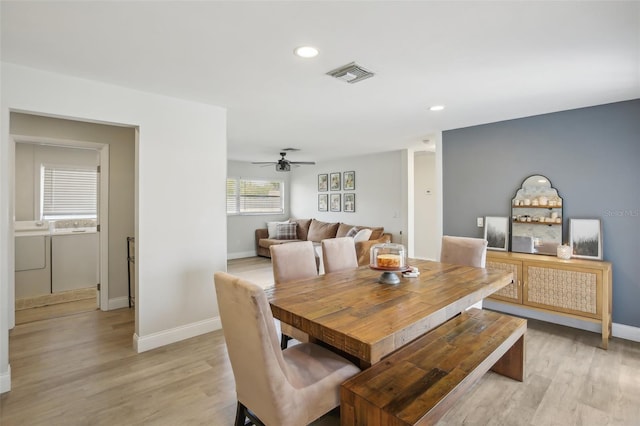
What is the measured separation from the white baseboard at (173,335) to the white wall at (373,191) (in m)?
4.08

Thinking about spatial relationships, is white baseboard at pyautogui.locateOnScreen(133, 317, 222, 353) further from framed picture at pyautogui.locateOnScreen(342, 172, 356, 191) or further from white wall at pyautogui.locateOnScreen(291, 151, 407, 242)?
framed picture at pyautogui.locateOnScreen(342, 172, 356, 191)

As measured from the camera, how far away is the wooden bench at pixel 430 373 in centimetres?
147

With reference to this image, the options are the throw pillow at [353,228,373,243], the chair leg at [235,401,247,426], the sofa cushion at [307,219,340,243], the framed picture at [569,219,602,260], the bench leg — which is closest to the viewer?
the chair leg at [235,401,247,426]

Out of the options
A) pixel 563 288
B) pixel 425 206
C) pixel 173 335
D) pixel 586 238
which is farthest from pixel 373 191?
pixel 173 335

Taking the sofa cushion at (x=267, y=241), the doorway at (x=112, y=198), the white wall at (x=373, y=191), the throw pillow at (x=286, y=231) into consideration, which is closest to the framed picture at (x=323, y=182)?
the white wall at (x=373, y=191)

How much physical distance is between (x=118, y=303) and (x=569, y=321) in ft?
17.7

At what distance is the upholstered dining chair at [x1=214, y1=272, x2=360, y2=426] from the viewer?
4.78ft

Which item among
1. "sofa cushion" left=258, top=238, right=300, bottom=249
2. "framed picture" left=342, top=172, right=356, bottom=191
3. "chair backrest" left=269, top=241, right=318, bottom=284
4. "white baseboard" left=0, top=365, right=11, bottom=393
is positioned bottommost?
"white baseboard" left=0, top=365, right=11, bottom=393

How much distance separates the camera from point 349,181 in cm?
734

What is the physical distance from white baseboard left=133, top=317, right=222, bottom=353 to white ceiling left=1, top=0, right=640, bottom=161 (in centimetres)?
227

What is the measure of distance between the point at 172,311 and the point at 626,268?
4.55 meters

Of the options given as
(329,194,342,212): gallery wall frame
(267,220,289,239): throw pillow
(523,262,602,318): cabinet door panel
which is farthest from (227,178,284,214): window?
(523,262,602,318): cabinet door panel

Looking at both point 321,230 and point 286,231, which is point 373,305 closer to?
point 321,230

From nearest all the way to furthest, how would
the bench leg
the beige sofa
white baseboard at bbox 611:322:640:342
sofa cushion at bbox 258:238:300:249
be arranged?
the bench leg → white baseboard at bbox 611:322:640:342 → the beige sofa → sofa cushion at bbox 258:238:300:249
